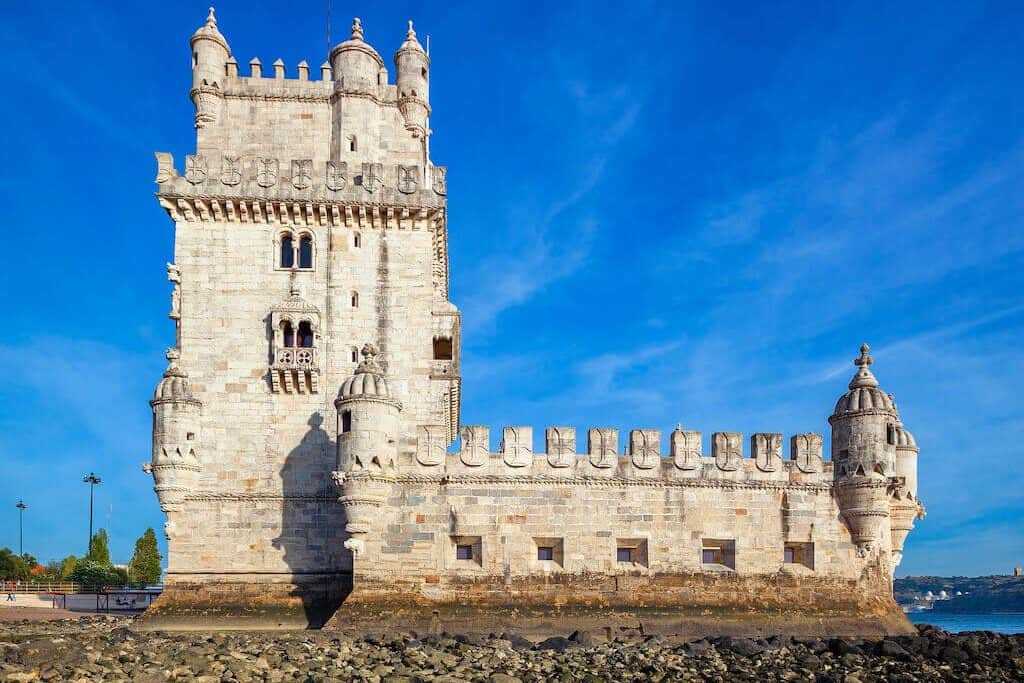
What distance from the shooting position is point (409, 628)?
2039 cm

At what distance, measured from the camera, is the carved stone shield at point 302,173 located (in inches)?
941

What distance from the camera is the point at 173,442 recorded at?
2233 cm

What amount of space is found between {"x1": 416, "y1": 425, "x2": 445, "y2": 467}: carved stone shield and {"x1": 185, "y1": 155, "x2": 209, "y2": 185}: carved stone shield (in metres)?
10.4

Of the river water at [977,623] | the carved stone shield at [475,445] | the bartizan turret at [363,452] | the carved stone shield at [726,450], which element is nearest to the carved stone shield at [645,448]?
the carved stone shield at [726,450]

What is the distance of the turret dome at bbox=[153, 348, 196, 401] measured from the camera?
22469mm

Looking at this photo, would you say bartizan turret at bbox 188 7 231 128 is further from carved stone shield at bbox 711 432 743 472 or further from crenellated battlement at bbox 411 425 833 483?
carved stone shield at bbox 711 432 743 472

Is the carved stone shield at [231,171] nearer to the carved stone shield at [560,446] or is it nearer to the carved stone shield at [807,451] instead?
the carved stone shield at [560,446]

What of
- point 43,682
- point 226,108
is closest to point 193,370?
point 226,108

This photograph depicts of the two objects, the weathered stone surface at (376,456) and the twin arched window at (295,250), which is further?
the twin arched window at (295,250)

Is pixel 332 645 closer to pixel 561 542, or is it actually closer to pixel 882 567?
pixel 561 542

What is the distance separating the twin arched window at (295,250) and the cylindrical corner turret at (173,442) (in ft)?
16.1

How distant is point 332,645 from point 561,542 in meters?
6.68

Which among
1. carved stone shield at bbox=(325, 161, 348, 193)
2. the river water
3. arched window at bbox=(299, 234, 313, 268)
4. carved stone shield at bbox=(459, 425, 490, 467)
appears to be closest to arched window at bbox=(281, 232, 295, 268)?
arched window at bbox=(299, 234, 313, 268)

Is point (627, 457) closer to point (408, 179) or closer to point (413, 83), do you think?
point (408, 179)
